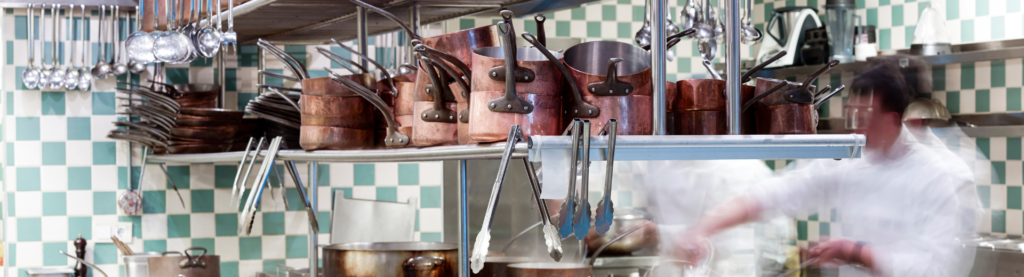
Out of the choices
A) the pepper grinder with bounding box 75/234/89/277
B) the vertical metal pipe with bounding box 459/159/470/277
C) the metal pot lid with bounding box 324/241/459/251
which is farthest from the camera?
the pepper grinder with bounding box 75/234/89/277

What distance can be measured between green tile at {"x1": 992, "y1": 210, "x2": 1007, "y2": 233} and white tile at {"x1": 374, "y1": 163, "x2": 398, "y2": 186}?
2568 millimetres

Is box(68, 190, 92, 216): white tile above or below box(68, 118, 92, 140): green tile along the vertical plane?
below

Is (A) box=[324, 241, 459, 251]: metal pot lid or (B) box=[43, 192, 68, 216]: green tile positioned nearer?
(A) box=[324, 241, 459, 251]: metal pot lid

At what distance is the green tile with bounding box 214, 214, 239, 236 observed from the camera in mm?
3695

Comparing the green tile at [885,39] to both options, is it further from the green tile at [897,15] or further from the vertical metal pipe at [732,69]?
the vertical metal pipe at [732,69]

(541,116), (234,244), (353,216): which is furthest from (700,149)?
(234,244)

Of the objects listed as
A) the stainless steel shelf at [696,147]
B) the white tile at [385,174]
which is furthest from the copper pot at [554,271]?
the white tile at [385,174]

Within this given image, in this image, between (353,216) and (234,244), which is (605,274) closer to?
(353,216)

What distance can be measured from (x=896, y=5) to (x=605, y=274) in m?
2.08

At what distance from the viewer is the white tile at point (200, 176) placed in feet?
12.0

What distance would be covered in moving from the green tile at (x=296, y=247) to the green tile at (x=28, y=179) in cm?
99

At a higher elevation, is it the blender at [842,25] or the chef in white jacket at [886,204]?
the blender at [842,25]

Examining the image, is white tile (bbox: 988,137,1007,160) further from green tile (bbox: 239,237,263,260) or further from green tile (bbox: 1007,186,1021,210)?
green tile (bbox: 239,237,263,260)

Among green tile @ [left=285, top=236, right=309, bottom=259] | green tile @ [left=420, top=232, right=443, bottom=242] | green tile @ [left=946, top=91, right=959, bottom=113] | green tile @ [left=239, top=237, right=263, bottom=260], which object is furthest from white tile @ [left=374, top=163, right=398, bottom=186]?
green tile @ [left=946, top=91, right=959, bottom=113]
